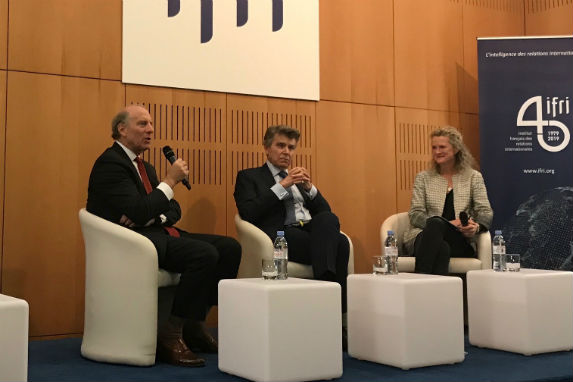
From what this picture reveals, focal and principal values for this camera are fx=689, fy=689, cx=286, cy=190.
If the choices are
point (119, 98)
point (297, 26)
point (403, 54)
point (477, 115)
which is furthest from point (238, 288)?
point (477, 115)

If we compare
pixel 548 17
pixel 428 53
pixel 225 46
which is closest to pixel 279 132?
pixel 225 46

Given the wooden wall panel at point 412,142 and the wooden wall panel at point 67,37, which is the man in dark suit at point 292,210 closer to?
the wooden wall panel at point 67,37

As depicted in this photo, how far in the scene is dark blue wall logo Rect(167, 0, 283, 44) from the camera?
14.9 feet

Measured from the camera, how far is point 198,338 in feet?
11.8

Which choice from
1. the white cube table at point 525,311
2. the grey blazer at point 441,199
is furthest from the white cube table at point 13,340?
the grey blazer at point 441,199

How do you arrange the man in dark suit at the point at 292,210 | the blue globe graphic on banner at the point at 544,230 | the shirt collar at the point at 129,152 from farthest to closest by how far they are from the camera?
1. the blue globe graphic on banner at the point at 544,230
2. the man in dark suit at the point at 292,210
3. the shirt collar at the point at 129,152

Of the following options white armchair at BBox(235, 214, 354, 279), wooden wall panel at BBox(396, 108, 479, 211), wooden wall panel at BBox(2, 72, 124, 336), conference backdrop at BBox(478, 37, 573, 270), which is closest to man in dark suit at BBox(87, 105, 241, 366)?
white armchair at BBox(235, 214, 354, 279)

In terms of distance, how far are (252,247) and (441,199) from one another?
1444 millimetres

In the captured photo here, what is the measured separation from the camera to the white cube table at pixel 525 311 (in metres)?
3.49

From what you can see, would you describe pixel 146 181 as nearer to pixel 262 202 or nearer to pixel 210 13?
pixel 262 202

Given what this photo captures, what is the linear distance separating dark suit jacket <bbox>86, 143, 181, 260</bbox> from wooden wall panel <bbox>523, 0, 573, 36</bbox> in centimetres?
409

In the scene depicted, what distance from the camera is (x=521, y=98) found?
17.8ft

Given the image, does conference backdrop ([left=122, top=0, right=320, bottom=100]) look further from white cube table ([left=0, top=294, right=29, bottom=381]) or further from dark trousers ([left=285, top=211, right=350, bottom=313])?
white cube table ([left=0, top=294, right=29, bottom=381])

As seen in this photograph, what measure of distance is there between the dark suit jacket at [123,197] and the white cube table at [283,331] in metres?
0.64
